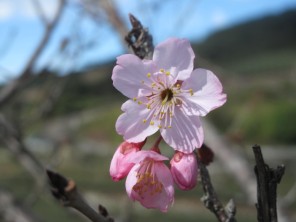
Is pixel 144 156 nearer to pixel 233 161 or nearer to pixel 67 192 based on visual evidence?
pixel 67 192

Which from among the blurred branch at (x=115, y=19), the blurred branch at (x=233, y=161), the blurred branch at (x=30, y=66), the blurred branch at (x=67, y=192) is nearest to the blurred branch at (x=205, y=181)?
the blurred branch at (x=67, y=192)

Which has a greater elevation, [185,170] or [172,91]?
[172,91]

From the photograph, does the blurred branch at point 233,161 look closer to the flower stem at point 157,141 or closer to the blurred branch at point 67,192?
the flower stem at point 157,141

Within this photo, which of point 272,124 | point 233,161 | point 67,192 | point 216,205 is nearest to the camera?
point 67,192

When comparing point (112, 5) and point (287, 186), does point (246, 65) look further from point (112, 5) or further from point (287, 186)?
point (112, 5)

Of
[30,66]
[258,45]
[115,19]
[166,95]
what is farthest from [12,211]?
[258,45]

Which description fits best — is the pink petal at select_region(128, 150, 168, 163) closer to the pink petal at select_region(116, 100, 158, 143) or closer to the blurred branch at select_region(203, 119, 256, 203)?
the pink petal at select_region(116, 100, 158, 143)

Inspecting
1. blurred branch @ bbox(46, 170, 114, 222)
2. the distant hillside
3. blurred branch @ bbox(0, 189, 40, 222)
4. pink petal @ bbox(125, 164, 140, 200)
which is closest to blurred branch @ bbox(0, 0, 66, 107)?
blurred branch @ bbox(0, 189, 40, 222)

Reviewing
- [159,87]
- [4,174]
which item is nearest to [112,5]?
[159,87]
